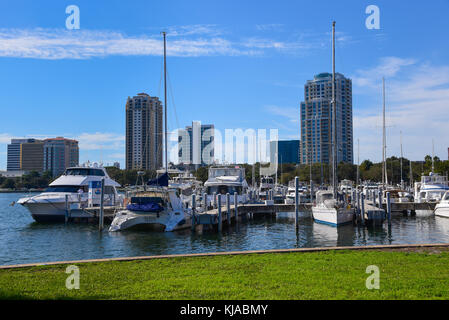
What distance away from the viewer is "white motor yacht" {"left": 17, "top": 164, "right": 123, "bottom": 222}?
36156mm

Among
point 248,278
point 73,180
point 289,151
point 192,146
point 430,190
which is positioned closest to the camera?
point 248,278

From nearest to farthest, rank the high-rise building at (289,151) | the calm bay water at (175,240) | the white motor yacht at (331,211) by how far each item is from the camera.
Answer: the calm bay water at (175,240) < the white motor yacht at (331,211) < the high-rise building at (289,151)

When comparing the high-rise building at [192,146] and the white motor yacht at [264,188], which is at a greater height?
the high-rise building at [192,146]

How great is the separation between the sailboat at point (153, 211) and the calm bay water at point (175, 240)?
86cm

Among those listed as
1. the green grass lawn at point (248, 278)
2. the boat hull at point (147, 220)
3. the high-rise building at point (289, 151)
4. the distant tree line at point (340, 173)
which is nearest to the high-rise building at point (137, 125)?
the distant tree line at point (340, 173)

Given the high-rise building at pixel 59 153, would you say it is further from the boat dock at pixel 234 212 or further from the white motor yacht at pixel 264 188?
the boat dock at pixel 234 212

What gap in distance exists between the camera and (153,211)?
27.8 m

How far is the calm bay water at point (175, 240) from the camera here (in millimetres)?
20641

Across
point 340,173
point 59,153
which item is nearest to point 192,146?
point 340,173

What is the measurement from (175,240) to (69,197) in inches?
696

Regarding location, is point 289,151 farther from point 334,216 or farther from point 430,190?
point 334,216

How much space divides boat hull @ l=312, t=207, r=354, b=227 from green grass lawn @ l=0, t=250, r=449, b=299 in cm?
1700
